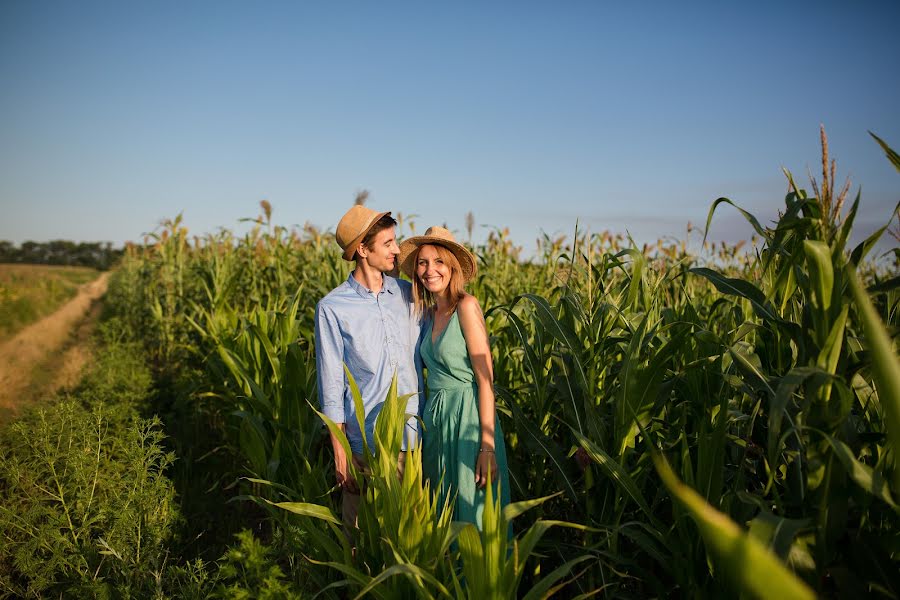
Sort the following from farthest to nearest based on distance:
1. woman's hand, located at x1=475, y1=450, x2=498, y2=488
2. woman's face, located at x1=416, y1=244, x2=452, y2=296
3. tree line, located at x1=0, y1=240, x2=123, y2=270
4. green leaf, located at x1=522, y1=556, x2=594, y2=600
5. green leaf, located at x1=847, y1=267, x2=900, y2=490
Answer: tree line, located at x1=0, y1=240, x2=123, y2=270 → woman's face, located at x1=416, y1=244, x2=452, y2=296 → woman's hand, located at x1=475, y1=450, x2=498, y2=488 → green leaf, located at x1=522, y1=556, x2=594, y2=600 → green leaf, located at x1=847, y1=267, x2=900, y2=490

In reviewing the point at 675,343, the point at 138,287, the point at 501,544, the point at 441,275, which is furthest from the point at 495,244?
the point at 138,287

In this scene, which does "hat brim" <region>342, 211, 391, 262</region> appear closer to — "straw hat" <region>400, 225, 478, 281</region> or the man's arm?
"straw hat" <region>400, 225, 478, 281</region>

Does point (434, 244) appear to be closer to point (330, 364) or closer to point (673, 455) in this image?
point (330, 364)

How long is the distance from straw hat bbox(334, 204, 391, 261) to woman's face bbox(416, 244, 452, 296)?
0.28 meters

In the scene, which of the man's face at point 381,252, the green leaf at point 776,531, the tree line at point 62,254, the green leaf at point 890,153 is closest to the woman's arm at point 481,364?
the man's face at point 381,252

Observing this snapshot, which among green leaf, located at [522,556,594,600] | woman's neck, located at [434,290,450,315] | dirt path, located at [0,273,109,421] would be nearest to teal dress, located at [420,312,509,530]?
woman's neck, located at [434,290,450,315]

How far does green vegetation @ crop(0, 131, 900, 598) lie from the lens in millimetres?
1297

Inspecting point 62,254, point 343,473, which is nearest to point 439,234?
point 343,473

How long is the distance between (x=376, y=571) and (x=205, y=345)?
424 centimetres

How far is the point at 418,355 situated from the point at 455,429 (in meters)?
0.48

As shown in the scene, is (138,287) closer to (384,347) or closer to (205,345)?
(205,345)

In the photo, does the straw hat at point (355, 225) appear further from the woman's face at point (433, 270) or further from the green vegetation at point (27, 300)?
the green vegetation at point (27, 300)

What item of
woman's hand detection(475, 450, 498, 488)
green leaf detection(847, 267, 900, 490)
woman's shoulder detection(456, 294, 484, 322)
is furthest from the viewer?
woman's shoulder detection(456, 294, 484, 322)

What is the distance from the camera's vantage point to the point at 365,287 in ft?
8.36
